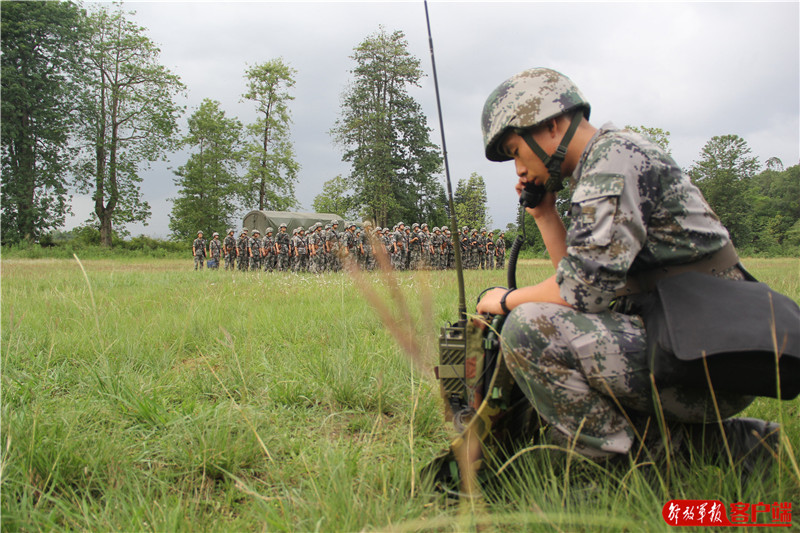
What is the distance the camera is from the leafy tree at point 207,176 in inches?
1404

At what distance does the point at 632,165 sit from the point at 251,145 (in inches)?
1385

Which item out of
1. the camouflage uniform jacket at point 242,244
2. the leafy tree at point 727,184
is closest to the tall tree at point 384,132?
the camouflage uniform jacket at point 242,244

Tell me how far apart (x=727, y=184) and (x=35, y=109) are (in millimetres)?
56029

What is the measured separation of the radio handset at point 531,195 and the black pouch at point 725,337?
1.92 ft

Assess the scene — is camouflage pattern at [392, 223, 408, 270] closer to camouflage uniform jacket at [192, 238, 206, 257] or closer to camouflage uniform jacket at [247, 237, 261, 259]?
camouflage uniform jacket at [247, 237, 261, 259]

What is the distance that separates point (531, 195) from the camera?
5.95 feet

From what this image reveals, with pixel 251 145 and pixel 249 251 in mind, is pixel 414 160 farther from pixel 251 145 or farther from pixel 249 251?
pixel 249 251

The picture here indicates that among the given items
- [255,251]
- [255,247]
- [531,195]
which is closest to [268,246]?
[255,247]

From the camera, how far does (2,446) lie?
1.69 m

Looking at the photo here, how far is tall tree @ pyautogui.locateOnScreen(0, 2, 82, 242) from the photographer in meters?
28.0

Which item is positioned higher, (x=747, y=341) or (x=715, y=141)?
(x=715, y=141)

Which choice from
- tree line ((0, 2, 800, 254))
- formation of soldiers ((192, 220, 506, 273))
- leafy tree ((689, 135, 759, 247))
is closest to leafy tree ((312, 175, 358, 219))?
tree line ((0, 2, 800, 254))

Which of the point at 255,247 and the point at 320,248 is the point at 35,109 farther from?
the point at 320,248

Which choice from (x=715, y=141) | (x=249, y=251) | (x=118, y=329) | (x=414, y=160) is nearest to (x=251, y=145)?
(x=414, y=160)
